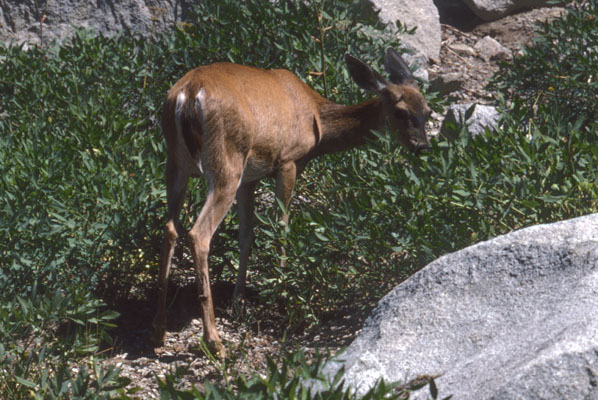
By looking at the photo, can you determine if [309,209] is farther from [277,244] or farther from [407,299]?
[407,299]

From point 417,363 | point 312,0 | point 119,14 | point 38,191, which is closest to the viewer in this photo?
point 417,363

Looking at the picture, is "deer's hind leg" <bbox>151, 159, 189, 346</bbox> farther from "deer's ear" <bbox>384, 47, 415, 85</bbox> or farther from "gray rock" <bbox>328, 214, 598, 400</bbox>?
"deer's ear" <bbox>384, 47, 415, 85</bbox>

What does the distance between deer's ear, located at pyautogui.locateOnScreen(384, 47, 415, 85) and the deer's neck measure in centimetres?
31

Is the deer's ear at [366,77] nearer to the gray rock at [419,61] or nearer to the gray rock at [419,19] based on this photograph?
the gray rock at [419,61]

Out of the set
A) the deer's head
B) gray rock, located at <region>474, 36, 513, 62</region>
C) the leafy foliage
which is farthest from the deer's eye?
gray rock, located at <region>474, 36, 513, 62</region>

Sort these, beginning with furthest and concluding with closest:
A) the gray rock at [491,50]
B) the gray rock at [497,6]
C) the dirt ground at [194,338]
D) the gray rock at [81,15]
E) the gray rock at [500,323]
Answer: the gray rock at [497,6]
the gray rock at [491,50]
the gray rock at [81,15]
the dirt ground at [194,338]
the gray rock at [500,323]

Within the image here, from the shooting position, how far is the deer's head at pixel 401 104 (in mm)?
6672

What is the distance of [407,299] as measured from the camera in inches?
157

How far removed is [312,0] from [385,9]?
2.42m

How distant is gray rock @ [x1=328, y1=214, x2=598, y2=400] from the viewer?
302 centimetres

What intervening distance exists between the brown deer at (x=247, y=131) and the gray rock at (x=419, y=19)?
2512mm

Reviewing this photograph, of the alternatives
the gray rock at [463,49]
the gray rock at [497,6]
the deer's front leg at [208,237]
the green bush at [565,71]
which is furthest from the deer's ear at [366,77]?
the gray rock at [497,6]

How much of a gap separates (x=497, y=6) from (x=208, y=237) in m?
6.81

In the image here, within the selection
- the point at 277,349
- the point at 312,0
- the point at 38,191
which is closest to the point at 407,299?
the point at 277,349
